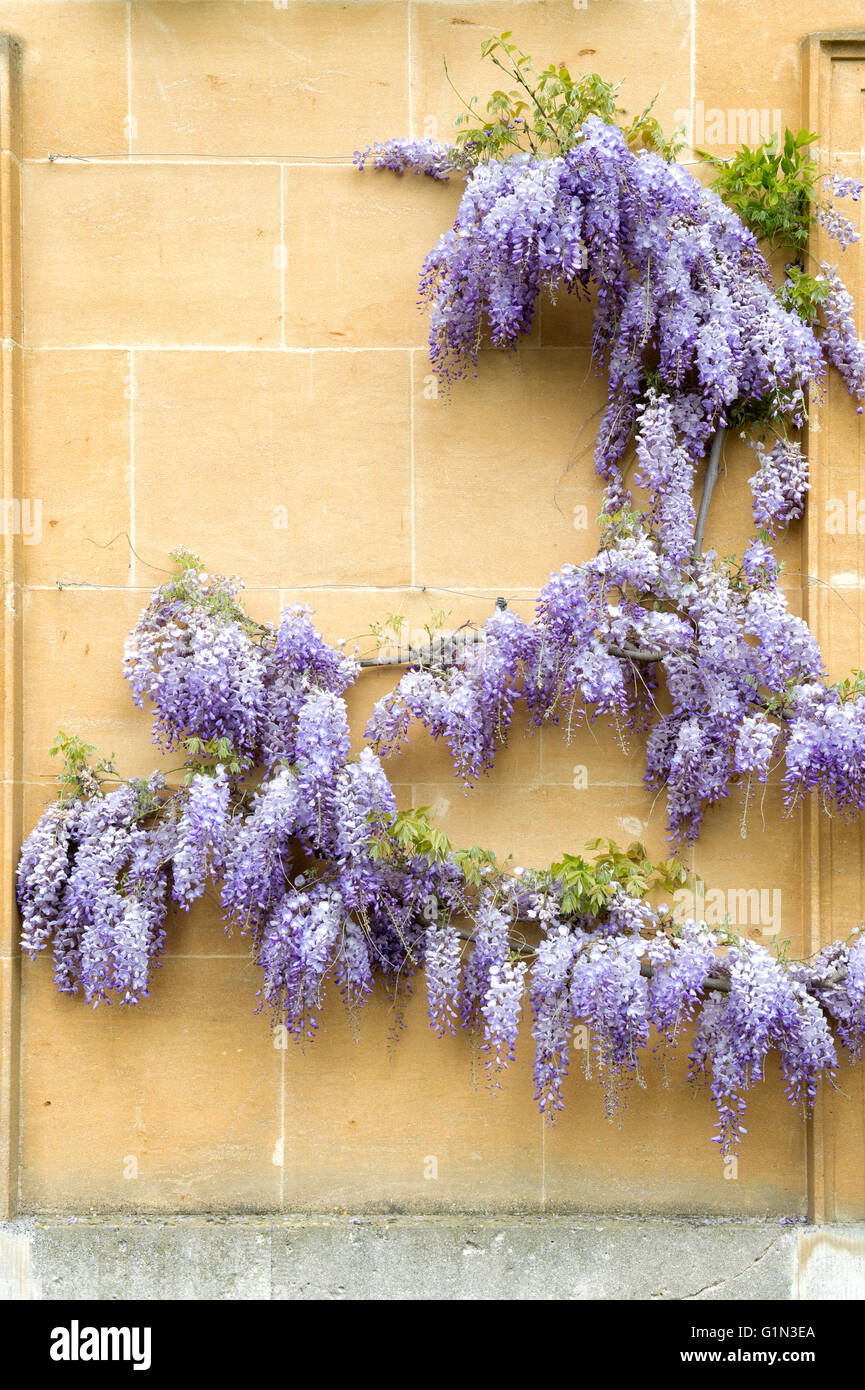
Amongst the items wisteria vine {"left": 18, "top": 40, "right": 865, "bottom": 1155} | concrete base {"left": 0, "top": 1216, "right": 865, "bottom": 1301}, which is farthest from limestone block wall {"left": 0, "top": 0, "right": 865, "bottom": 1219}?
concrete base {"left": 0, "top": 1216, "right": 865, "bottom": 1301}

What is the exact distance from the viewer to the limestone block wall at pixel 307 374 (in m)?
4.47

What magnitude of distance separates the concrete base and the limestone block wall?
954 millimetres

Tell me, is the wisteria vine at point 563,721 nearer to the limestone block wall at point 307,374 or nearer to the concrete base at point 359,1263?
the limestone block wall at point 307,374

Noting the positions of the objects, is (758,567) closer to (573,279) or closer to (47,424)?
(573,279)

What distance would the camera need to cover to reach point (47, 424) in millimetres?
4516

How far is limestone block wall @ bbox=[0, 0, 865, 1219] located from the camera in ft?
14.7

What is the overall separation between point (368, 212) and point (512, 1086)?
11.5 ft

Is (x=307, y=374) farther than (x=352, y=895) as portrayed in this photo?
Yes

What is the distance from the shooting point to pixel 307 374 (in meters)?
4.50

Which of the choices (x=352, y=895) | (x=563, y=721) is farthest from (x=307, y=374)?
(x=352, y=895)

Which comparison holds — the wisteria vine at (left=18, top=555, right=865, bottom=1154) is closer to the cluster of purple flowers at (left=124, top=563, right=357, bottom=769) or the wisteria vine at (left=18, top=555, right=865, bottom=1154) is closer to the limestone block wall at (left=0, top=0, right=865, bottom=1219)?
the cluster of purple flowers at (left=124, top=563, right=357, bottom=769)

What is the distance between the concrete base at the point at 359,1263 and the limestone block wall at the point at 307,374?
0.95m

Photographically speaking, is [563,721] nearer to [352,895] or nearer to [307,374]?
[352,895]

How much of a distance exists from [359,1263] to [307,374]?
11.3 ft
